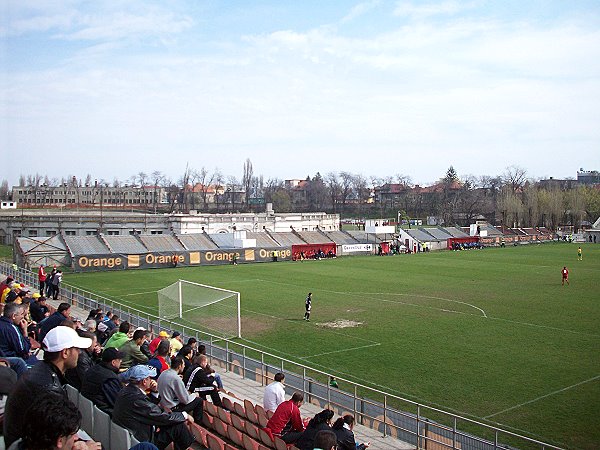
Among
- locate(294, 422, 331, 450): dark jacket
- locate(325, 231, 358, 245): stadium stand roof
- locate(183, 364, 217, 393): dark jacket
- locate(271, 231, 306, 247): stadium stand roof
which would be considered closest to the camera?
locate(294, 422, 331, 450): dark jacket

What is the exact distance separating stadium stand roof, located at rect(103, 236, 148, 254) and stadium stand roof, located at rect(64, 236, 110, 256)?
0.81 metres

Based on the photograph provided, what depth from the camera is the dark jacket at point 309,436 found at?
28.7 ft

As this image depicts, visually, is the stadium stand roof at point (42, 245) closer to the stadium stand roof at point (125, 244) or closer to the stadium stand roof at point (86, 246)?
the stadium stand roof at point (86, 246)

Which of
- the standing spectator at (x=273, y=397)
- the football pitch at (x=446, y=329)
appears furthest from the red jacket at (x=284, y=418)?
the football pitch at (x=446, y=329)

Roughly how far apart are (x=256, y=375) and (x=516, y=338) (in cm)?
1228

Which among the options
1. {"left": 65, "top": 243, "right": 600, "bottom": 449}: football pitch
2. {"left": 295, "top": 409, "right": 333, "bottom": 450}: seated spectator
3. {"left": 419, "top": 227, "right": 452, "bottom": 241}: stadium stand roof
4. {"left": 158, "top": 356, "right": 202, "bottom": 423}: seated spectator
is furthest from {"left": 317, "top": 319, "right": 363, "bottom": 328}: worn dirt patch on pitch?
{"left": 419, "top": 227, "right": 452, "bottom": 241}: stadium stand roof

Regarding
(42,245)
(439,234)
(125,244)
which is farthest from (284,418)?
(439,234)

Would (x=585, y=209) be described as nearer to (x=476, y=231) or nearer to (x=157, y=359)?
(x=476, y=231)

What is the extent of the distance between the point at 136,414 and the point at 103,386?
3.27 feet

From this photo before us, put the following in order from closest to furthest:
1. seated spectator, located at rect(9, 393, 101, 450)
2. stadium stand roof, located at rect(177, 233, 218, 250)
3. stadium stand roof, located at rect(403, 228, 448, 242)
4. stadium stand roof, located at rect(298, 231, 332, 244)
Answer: seated spectator, located at rect(9, 393, 101, 450), stadium stand roof, located at rect(177, 233, 218, 250), stadium stand roof, located at rect(298, 231, 332, 244), stadium stand roof, located at rect(403, 228, 448, 242)

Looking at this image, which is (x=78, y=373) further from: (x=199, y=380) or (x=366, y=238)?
(x=366, y=238)

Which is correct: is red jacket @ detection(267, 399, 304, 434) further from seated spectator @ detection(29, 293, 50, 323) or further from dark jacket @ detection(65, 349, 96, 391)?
seated spectator @ detection(29, 293, 50, 323)

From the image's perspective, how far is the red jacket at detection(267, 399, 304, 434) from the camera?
Result: 9.79 m

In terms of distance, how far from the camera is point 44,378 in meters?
5.31
